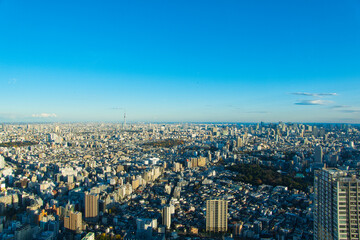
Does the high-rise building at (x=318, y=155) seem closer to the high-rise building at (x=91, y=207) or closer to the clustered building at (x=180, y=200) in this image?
the clustered building at (x=180, y=200)

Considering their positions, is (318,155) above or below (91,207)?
above

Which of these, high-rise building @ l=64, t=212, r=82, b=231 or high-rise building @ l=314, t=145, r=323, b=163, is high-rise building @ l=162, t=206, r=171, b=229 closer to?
high-rise building @ l=64, t=212, r=82, b=231

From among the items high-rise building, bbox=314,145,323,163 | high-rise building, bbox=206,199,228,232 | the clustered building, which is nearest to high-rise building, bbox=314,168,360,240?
the clustered building

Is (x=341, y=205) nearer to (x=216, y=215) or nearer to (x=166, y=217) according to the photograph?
(x=216, y=215)

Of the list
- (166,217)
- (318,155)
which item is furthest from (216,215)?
(318,155)

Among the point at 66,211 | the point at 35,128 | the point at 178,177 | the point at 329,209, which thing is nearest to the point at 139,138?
the point at 35,128

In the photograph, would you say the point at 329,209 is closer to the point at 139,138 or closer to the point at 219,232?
the point at 219,232
